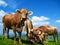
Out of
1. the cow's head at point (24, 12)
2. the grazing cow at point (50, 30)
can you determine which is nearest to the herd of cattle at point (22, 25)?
the cow's head at point (24, 12)

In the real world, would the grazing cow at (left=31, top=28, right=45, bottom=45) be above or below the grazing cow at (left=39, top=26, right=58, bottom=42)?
below

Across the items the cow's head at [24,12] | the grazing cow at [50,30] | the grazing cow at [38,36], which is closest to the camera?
the cow's head at [24,12]

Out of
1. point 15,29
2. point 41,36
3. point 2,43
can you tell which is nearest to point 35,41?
point 41,36

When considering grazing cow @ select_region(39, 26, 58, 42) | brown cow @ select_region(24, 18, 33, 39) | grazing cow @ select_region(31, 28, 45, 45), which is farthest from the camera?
grazing cow @ select_region(39, 26, 58, 42)

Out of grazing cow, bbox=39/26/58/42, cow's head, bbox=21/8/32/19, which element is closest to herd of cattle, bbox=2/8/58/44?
cow's head, bbox=21/8/32/19

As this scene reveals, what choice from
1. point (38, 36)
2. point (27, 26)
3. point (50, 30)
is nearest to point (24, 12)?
point (27, 26)

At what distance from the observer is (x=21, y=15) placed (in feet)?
59.7

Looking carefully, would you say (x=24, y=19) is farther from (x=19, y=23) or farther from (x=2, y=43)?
(x=2, y=43)

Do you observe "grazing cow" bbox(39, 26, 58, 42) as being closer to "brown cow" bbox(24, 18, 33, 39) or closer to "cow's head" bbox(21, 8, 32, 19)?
"brown cow" bbox(24, 18, 33, 39)

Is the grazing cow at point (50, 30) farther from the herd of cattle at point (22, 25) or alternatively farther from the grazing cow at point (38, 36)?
the grazing cow at point (38, 36)

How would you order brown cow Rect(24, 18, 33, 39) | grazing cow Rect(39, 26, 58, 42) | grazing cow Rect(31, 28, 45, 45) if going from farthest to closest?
grazing cow Rect(39, 26, 58, 42) < brown cow Rect(24, 18, 33, 39) < grazing cow Rect(31, 28, 45, 45)

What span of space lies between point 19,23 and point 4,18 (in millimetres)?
3027

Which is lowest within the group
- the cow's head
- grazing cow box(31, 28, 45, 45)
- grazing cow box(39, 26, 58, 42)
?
grazing cow box(31, 28, 45, 45)

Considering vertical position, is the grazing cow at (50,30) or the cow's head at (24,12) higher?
the cow's head at (24,12)
